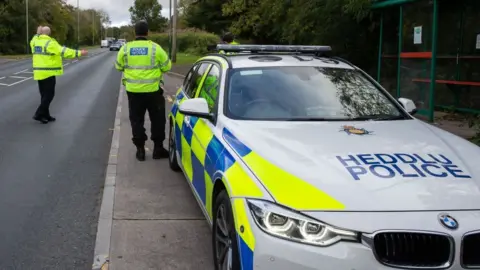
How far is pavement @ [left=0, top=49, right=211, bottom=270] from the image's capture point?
446 cm

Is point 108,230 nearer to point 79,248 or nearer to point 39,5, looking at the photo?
point 79,248

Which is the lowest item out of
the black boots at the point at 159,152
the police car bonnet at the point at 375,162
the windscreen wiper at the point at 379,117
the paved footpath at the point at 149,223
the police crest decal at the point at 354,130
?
the paved footpath at the point at 149,223

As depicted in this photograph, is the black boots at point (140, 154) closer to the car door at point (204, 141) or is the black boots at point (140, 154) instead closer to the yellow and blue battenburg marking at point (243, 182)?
the car door at point (204, 141)

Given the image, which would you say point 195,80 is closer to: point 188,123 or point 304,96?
point 188,123

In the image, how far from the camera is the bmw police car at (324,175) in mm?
2877

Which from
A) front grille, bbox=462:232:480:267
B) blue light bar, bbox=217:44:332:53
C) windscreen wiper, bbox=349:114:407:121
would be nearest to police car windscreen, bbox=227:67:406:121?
windscreen wiper, bbox=349:114:407:121

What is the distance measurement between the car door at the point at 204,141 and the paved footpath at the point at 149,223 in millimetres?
421

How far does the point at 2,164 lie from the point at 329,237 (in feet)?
18.7

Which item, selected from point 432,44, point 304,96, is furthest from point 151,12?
point 304,96

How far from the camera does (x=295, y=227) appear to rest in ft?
9.77

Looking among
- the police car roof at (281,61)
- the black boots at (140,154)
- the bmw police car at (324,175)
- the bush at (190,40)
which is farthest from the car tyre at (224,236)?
the bush at (190,40)

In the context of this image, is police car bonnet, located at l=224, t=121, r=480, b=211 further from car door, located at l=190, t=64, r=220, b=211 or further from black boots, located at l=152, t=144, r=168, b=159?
black boots, located at l=152, t=144, r=168, b=159

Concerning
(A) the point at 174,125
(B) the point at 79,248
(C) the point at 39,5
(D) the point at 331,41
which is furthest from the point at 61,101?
(C) the point at 39,5

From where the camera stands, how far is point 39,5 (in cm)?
7038
